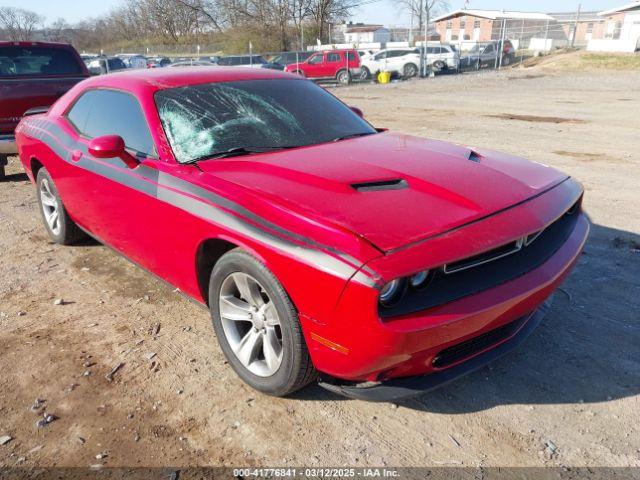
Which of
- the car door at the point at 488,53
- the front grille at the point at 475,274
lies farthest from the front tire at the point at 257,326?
the car door at the point at 488,53

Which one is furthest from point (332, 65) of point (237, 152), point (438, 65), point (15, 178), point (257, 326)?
point (257, 326)

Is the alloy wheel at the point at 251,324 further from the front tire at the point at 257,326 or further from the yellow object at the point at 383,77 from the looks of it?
the yellow object at the point at 383,77

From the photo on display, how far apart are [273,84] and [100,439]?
8.39 feet

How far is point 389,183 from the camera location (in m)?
2.64

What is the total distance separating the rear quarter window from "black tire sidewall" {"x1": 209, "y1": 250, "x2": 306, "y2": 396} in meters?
7.00

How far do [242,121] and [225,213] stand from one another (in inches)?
38.9

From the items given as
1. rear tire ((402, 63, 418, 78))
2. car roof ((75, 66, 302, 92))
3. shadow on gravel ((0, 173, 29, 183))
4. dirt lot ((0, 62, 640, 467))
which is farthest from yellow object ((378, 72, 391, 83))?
car roof ((75, 66, 302, 92))

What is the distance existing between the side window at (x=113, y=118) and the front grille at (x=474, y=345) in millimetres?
2056

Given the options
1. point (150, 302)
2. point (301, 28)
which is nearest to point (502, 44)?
point (301, 28)

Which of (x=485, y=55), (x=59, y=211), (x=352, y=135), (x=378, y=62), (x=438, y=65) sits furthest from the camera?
(x=485, y=55)

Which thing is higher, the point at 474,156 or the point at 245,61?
the point at 474,156

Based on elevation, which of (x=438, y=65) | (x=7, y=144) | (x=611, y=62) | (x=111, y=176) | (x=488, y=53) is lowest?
(x=611, y=62)

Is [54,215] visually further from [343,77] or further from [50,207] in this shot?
[343,77]

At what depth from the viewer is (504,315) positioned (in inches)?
91.5
